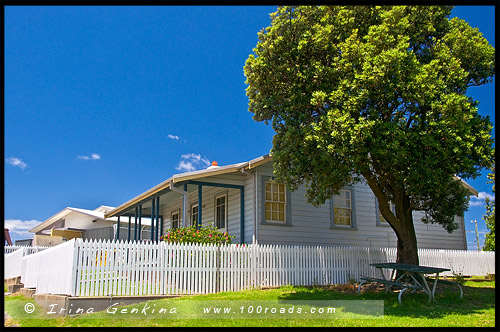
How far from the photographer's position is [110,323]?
830cm

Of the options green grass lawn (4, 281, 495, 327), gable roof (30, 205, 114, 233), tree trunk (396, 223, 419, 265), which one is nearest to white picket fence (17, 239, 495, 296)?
green grass lawn (4, 281, 495, 327)

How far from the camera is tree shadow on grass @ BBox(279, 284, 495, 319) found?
30.7 ft

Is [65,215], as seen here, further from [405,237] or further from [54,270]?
[405,237]

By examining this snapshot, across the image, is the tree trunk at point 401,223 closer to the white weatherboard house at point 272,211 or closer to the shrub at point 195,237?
the white weatherboard house at point 272,211

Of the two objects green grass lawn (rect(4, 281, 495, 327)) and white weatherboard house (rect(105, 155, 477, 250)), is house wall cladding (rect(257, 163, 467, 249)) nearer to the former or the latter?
white weatherboard house (rect(105, 155, 477, 250))

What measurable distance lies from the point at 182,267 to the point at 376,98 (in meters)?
6.57

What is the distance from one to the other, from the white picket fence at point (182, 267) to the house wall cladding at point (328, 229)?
1996mm

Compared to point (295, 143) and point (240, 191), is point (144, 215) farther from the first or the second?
point (295, 143)

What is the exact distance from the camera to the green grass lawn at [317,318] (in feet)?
26.7

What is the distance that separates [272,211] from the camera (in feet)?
53.6

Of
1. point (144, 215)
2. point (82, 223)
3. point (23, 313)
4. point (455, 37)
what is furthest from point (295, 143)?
point (82, 223)

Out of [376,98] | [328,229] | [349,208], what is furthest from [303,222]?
[376,98]

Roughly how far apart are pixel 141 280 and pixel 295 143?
17.3ft

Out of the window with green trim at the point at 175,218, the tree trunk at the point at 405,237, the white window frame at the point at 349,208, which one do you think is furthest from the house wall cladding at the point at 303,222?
the tree trunk at the point at 405,237
